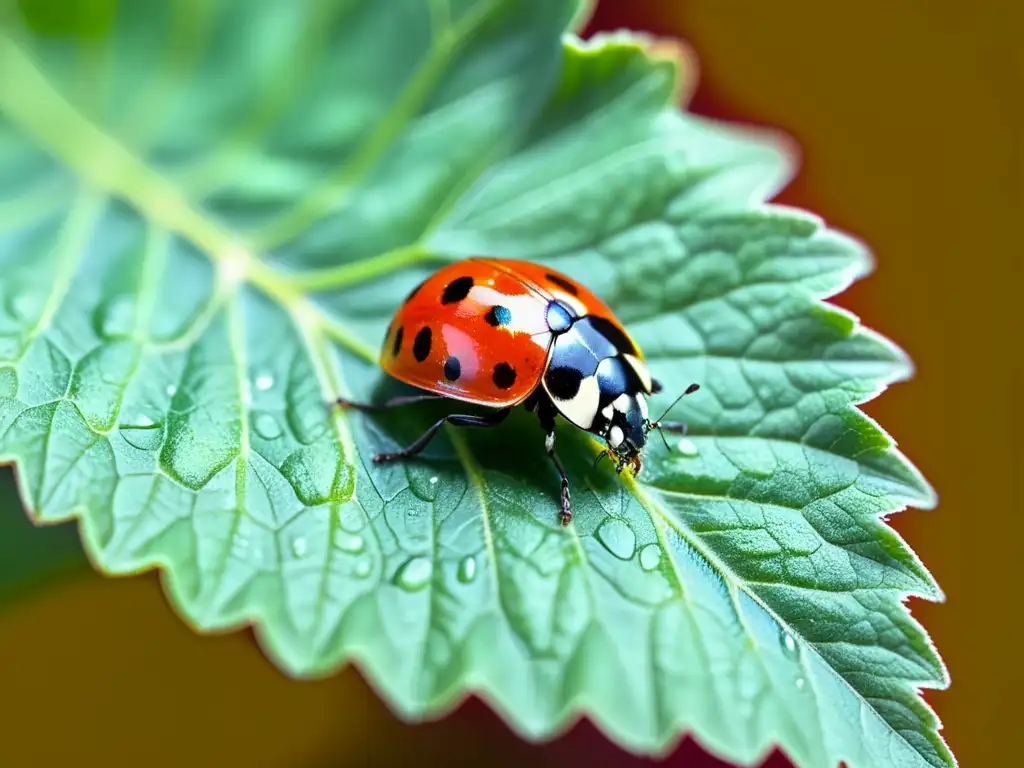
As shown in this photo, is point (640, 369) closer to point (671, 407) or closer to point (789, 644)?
point (671, 407)

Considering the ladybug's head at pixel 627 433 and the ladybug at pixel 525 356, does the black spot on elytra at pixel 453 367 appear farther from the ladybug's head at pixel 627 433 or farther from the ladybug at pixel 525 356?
the ladybug's head at pixel 627 433

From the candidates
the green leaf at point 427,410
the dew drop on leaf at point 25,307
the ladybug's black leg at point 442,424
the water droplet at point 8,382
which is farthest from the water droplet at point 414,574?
the dew drop on leaf at point 25,307


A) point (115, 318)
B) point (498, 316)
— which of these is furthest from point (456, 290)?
point (115, 318)

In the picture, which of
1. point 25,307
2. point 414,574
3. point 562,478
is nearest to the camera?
point 414,574

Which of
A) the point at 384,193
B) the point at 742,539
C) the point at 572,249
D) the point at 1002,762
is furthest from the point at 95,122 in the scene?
the point at 1002,762

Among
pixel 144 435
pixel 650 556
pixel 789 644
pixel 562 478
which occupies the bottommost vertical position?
pixel 789 644

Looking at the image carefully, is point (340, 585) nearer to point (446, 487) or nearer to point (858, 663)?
point (446, 487)

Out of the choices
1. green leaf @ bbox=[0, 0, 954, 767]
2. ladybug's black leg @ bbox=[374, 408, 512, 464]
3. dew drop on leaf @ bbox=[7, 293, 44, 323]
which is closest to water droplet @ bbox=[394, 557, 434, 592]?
green leaf @ bbox=[0, 0, 954, 767]

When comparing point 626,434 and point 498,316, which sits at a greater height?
point 498,316
